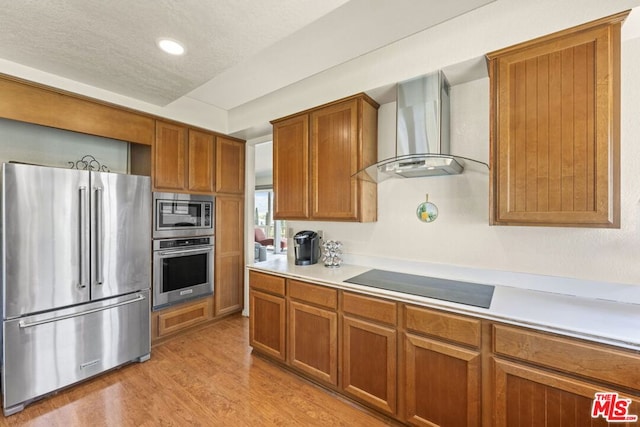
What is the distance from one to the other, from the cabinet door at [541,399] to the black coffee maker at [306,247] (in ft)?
5.66

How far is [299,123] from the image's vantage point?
2.72 metres

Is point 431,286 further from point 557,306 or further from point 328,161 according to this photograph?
point 328,161

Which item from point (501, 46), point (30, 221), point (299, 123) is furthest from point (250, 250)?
point (501, 46)

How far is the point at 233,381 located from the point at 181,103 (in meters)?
2.92

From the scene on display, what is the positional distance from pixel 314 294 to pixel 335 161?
116 centimetres

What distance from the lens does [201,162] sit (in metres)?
3.30

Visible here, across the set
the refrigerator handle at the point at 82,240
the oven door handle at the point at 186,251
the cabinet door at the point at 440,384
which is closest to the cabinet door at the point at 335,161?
the cabinet door at the point at 440,384

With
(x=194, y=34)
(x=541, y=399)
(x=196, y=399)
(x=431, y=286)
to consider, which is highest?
(x=194, y=34)

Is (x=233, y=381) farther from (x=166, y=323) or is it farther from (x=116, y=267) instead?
(x=116, y=267)

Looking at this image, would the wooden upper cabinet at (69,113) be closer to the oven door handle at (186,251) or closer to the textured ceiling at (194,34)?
the textured ceiling at (194,34)

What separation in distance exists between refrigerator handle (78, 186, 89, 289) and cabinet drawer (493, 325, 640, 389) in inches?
115

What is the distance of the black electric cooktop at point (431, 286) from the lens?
66.7 inches

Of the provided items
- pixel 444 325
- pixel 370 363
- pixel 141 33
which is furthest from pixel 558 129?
pixel 141 33

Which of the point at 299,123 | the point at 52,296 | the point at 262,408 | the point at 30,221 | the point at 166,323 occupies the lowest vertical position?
the point at 262,408
